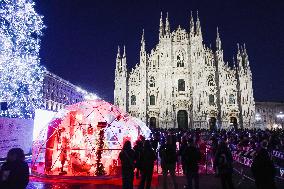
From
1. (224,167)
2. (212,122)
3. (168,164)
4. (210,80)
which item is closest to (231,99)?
(210,80)

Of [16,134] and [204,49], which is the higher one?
[204,49]

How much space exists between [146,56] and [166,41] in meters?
3.96

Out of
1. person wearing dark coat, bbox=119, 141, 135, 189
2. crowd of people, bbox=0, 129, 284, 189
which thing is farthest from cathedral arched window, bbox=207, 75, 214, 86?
person wearing dark coat, bbox=119, 141, 135, 189

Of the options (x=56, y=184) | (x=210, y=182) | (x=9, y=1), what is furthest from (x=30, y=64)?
(x=210, y=182)

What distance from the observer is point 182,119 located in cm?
4331

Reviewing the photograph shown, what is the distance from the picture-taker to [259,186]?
246 inches

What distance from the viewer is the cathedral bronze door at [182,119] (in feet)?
141

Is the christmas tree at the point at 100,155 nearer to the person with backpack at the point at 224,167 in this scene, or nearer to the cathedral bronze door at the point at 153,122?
the person with backpack at the point at 224,167

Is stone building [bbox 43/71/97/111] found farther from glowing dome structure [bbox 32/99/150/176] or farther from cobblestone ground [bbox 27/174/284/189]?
cobblestone ground [bbox 27/174/284/189]

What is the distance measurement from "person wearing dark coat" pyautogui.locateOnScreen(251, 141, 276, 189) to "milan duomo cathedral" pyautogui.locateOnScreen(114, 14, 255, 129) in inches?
1412

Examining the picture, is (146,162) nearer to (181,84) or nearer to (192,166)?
(192,166)

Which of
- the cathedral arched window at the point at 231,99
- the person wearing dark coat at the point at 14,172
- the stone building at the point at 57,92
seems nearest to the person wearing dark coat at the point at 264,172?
the person wearing dark coat at the point at 14,172

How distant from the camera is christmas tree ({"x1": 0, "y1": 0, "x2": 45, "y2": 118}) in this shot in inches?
750

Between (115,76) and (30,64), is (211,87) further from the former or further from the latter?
(30,64)
